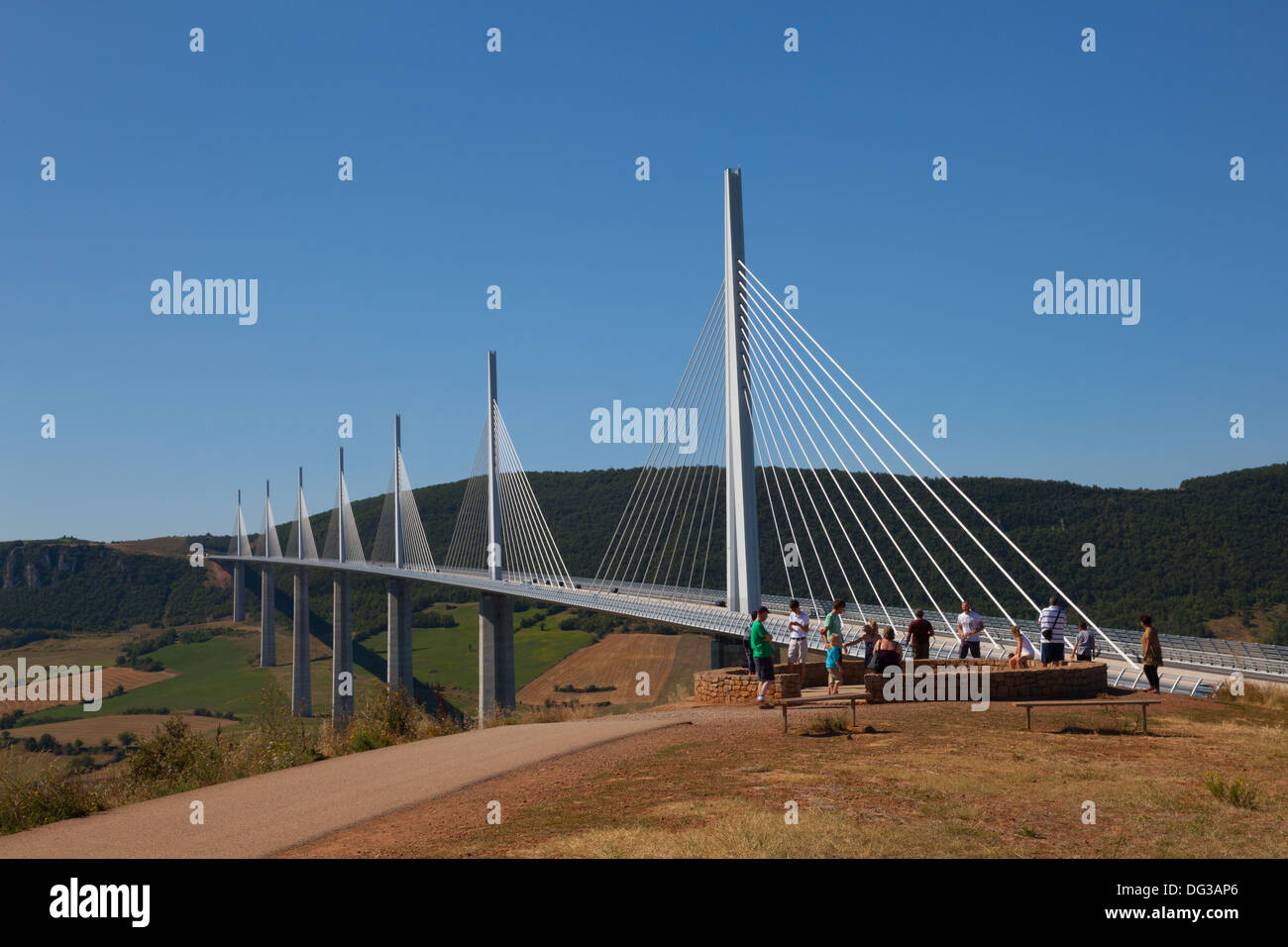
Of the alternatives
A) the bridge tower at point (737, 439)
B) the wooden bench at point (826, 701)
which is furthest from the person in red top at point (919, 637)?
the bridge tower at point (737, 439)

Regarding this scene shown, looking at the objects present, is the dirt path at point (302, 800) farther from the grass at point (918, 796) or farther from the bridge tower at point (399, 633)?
the bridge tower at point (399, 633)

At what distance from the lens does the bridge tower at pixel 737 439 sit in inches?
893

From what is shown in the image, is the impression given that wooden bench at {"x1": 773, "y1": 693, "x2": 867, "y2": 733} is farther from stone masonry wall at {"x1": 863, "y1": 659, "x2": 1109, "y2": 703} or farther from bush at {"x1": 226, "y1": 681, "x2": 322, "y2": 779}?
bush at {"x1": 226, "y1": 681, "x2": 322, "y2": 779}

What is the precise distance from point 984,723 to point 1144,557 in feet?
145

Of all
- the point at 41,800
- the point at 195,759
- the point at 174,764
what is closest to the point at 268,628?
the point at 174,764

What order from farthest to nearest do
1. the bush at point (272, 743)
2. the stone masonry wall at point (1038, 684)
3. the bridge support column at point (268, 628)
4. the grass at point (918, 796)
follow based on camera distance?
the bridge support column at point (268, 628) < the stone masonry wall at point (1038, 684) < the bush at point (272, 743) < the grass at point (918, 796)

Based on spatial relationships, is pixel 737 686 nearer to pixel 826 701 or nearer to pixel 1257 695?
pixel 826 701

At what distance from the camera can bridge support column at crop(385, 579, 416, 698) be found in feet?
199

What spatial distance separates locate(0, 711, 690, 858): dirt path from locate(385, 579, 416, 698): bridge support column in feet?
156

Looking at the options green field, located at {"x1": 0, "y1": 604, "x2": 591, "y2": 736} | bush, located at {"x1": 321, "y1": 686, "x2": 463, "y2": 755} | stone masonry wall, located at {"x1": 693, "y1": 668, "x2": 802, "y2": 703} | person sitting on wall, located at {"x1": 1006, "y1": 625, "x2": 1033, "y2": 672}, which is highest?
person sitting on wall, located at {"x1": 1006, "y1": 625, "x2": 1033, "y2": 672}

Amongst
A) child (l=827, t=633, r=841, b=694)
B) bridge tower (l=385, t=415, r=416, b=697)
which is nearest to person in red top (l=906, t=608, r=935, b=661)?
child (l=827, t=633, r=841, b=694)

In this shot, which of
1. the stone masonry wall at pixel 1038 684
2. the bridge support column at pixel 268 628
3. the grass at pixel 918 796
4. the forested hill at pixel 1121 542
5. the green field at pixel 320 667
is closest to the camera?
the grass at pixel 918 796

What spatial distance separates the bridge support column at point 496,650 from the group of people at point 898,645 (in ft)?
107

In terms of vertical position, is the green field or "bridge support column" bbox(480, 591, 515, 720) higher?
"bridge support column" bbox(480, 591, 515, 720)
